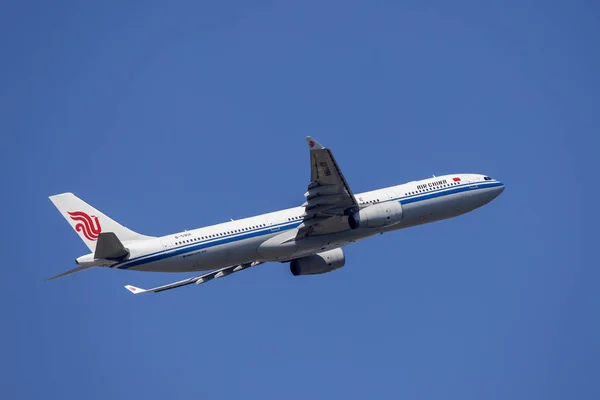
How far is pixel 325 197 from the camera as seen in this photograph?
60219 mm

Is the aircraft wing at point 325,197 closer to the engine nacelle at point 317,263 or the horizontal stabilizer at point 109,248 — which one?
the engine nacelle at point 317,263

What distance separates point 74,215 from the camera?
198 feet

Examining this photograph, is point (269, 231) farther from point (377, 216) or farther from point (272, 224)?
point (377, 216)

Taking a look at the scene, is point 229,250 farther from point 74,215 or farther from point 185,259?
point 74,215

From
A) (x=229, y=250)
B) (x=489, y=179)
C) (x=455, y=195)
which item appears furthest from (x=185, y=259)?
(x=489, y=179)

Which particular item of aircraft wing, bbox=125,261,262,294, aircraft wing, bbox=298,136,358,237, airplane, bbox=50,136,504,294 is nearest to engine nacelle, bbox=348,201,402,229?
airplane, bbox=50,136,504,294

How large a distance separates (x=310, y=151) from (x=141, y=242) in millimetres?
11923

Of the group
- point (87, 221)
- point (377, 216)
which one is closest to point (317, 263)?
point (377, 216)

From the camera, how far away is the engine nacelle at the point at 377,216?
60969mm

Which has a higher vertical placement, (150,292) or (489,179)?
(489,179)

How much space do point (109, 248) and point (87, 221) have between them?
15.6ft

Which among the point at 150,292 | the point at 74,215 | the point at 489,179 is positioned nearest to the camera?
the point at 74,215

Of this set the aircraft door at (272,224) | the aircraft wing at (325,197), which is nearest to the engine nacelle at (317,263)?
the aircraft wing at (325,197)

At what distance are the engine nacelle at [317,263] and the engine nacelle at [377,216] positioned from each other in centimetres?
699
